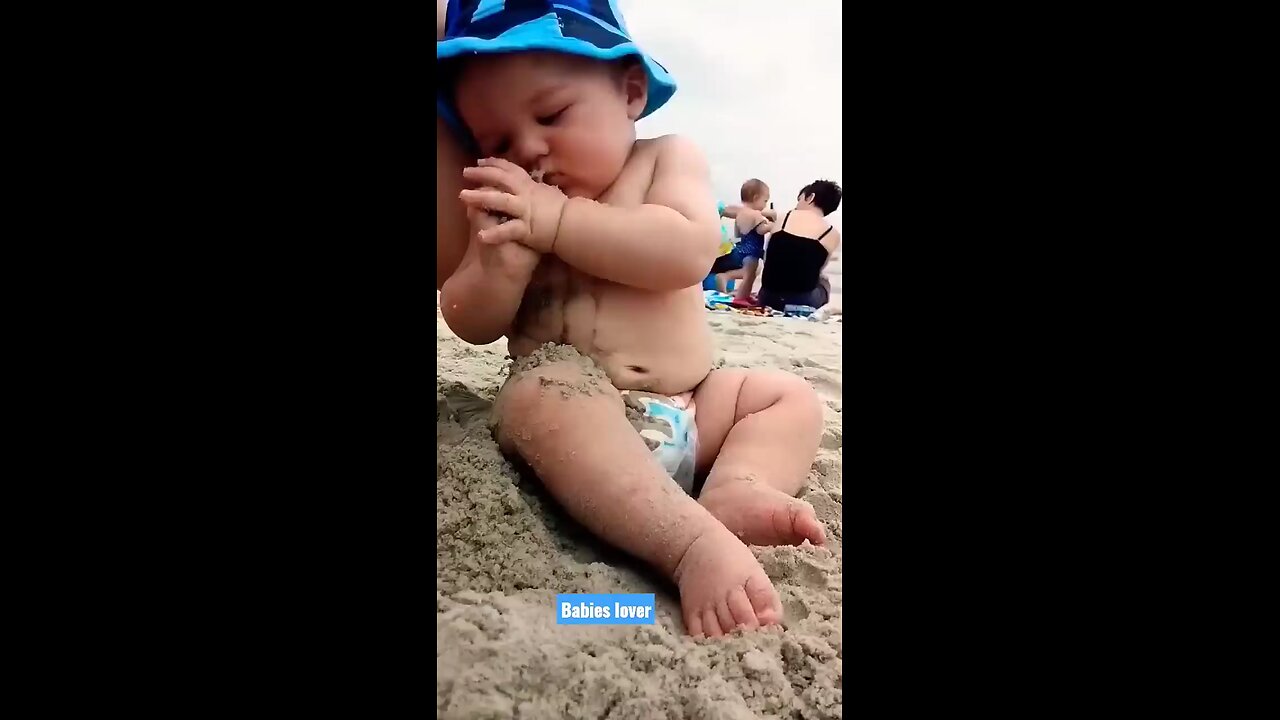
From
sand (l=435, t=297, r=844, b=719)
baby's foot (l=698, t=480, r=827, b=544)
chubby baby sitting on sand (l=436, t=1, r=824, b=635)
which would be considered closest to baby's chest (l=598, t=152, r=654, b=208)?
chubby baby sitting on sand (l=436, t=1, r=824, b=635)

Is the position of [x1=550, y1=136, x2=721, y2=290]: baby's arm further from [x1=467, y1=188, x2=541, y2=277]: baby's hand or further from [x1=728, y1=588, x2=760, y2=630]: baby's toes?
[x1=728, y1=588, x2=760, y2=630]: baby's toes

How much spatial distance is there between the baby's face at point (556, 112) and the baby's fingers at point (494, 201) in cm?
5

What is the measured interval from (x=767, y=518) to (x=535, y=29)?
0.68m

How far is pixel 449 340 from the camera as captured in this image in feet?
3.66

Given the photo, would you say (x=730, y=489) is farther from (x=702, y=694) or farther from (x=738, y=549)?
(x=702, y=694)

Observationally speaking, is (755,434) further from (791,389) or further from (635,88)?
(635,88)

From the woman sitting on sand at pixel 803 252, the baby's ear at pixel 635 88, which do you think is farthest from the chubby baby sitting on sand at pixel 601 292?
the woman sitting on sand at pixel 803 252

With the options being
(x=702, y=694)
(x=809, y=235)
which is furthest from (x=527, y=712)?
(x=809, y=235)

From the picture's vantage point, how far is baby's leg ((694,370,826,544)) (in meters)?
1.10

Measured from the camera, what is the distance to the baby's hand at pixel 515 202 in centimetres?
103

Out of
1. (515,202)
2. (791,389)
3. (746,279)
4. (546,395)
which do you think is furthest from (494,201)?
(791,389)

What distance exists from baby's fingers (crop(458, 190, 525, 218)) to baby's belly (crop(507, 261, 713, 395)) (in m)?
0.09

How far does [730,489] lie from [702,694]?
280 millimetres

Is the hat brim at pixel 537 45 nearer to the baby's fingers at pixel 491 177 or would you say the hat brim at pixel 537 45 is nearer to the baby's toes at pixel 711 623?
the baby's fingers at pixel 491 177
